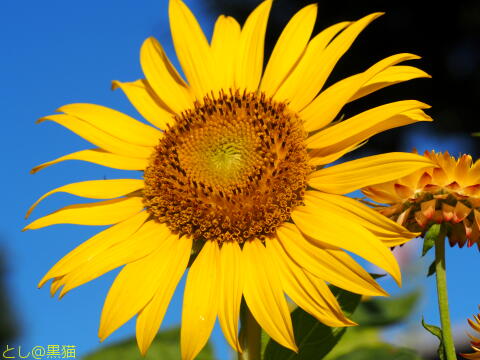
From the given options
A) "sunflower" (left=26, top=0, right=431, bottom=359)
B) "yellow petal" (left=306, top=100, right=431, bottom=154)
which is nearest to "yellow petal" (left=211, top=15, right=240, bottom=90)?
"sunflower" (left=26, top=0, right=431, bottom=359)

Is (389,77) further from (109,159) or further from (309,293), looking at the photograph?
(109,159)

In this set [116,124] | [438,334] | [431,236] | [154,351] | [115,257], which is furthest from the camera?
[154,351]

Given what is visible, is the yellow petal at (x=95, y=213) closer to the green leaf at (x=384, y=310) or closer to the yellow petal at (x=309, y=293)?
the yellow petal at (x=309, y=293)

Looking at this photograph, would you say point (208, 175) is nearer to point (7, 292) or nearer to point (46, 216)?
point (46, 216)

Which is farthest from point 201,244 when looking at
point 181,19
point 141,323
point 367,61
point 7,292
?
point 7,292

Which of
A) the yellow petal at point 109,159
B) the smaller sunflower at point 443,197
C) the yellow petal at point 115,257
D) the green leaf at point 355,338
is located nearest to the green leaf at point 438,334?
the smaller sunflower at point 443,197

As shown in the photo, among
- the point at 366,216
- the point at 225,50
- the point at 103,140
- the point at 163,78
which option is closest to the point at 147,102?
the point at 163,78
